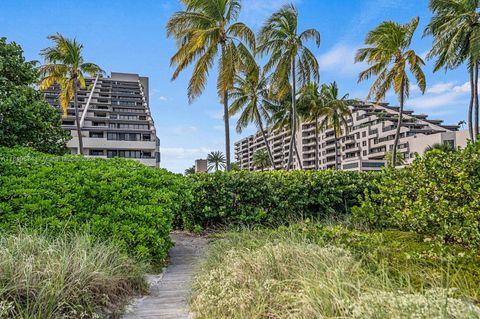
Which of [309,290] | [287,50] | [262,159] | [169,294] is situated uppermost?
[287,50]

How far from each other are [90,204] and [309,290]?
13.6 feet

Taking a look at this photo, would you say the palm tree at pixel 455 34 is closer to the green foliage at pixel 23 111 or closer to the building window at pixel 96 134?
the green foliage at pixel 23 111

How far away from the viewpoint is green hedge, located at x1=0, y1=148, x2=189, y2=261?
4996 mm

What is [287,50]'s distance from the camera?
20.6 meters

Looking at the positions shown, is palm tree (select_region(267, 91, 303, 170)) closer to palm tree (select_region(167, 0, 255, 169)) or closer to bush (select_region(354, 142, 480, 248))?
palm tree (select_region(167, 0, 255, 169))

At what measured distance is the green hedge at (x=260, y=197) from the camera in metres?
9.33

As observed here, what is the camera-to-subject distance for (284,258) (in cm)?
378

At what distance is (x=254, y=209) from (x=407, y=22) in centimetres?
2072

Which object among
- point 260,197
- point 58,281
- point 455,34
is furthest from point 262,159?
point 58,281

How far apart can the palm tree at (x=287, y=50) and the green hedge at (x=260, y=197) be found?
1177 cm

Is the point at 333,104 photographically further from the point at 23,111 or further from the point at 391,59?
the point at 23,111

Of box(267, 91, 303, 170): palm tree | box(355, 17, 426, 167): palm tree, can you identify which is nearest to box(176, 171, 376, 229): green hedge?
box(355, 17, 426, 167): palm tree

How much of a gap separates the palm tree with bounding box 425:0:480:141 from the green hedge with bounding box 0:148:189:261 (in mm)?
19488

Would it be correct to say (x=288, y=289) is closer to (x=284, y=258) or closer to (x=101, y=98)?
(x=284, y=258)
